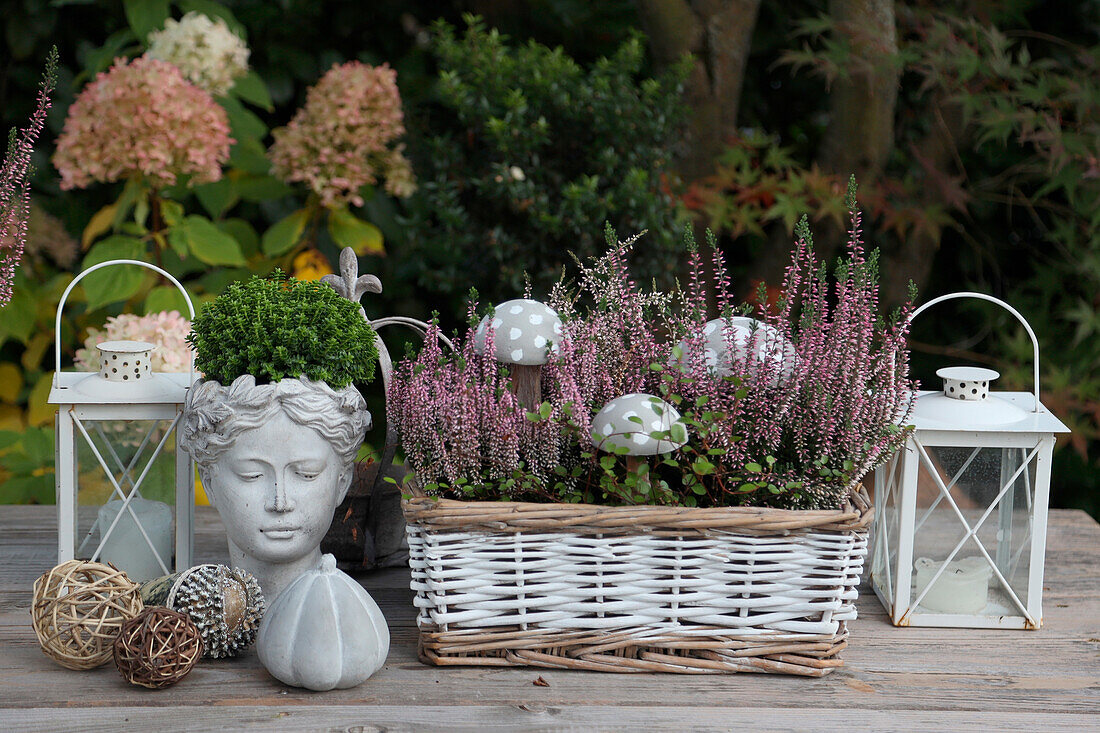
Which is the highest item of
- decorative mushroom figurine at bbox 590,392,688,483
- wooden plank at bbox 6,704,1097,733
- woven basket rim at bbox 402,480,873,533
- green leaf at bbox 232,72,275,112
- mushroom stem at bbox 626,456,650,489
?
green leaf at bbox 232,72,275,112

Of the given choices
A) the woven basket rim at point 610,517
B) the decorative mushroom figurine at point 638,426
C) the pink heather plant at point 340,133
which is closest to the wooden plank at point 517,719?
the woven basket rim at point 610,517

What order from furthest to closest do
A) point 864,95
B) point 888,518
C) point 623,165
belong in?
point 864,95
point 623,165
point 888,518

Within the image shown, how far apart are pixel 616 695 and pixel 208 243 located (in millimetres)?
1537

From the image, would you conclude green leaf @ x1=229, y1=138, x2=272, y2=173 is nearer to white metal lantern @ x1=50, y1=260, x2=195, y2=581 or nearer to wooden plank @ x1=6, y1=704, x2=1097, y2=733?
white metal lantern @ x1=50, y1=260, x2=195, y2=581

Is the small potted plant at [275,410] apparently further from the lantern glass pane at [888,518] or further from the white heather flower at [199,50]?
the white heather flower at [199,50]

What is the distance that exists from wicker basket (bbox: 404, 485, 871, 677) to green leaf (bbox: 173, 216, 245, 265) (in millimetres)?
1238

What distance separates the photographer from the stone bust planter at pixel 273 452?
1414mm

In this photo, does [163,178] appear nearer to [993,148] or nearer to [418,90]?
[418,90]

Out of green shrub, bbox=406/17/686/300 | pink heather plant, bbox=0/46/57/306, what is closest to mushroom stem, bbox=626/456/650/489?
pink heather plant, bbox=0/46/57/306

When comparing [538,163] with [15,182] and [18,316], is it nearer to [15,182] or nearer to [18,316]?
[15,182]

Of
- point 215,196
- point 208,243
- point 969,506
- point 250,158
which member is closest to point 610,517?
point 969,506

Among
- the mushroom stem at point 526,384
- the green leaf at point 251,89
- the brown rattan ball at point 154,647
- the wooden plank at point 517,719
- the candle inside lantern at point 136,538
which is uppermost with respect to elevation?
the green leaf at point 251,89

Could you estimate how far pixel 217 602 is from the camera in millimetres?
1419

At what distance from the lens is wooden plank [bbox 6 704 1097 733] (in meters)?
1.28
